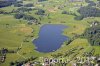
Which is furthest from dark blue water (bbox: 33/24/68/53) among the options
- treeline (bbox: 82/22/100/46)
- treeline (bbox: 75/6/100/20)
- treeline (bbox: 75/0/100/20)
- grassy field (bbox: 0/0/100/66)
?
treeline (bbox: 75/6/100/20)

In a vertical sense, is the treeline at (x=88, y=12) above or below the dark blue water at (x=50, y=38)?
above

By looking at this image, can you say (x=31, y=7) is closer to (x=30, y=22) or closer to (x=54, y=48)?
(x=30, y=22)

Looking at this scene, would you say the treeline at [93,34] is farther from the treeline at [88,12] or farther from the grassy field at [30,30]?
the treeline at [88,12]

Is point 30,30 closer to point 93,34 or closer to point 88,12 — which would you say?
point 93,34

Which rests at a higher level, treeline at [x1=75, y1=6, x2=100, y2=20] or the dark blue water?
treeline at [x1=75, y1=6, x2=100, y2=20]

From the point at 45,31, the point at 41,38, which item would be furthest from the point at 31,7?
the point at 41,38

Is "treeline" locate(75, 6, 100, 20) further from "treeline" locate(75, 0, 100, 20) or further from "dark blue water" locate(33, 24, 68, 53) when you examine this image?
"dark blue water" locate(33, 24, 68, 53)

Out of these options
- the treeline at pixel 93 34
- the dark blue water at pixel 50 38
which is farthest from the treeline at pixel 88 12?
the treeline at pixel 93 34
